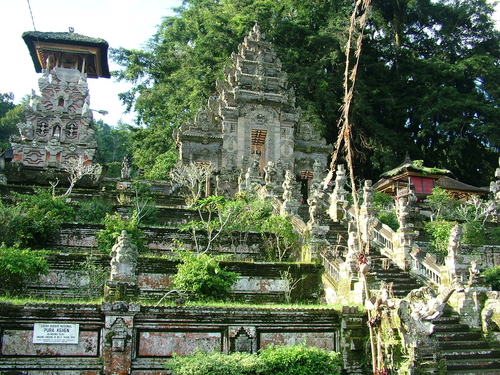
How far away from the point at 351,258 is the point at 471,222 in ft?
38.8

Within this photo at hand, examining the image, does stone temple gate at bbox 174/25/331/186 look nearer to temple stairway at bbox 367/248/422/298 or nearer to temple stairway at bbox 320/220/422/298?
temple stairway at bbox 320/220/422/298

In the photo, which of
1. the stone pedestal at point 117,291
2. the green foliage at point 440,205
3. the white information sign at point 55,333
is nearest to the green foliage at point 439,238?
the green foliage at point 440,205

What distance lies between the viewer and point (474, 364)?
10.5 meters

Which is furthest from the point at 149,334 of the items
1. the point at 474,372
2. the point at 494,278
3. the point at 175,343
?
the point at 494,278

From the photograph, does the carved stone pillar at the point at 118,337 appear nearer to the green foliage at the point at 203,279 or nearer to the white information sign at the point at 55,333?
the white information sign at the point at 55,333

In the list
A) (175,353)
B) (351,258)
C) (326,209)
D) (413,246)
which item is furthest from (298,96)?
(175,353)

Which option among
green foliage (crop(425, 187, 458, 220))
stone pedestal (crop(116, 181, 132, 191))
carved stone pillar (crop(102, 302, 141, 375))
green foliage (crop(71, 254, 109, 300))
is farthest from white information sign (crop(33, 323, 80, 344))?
green foliage (crop(425, 187, 458, 220))

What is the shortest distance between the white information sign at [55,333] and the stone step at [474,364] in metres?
7.16

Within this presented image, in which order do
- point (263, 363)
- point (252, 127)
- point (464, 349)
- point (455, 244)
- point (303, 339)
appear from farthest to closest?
point (252, 127)
point (455, 244)
point (464, 349)
point (303, 339)
point (263, 363)

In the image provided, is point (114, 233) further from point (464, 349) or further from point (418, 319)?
point (464, 349)

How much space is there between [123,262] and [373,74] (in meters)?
33.4

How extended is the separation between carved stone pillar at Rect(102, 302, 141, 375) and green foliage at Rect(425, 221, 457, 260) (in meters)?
12.8

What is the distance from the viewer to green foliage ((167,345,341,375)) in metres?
8.35

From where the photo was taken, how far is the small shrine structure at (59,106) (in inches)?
1142
